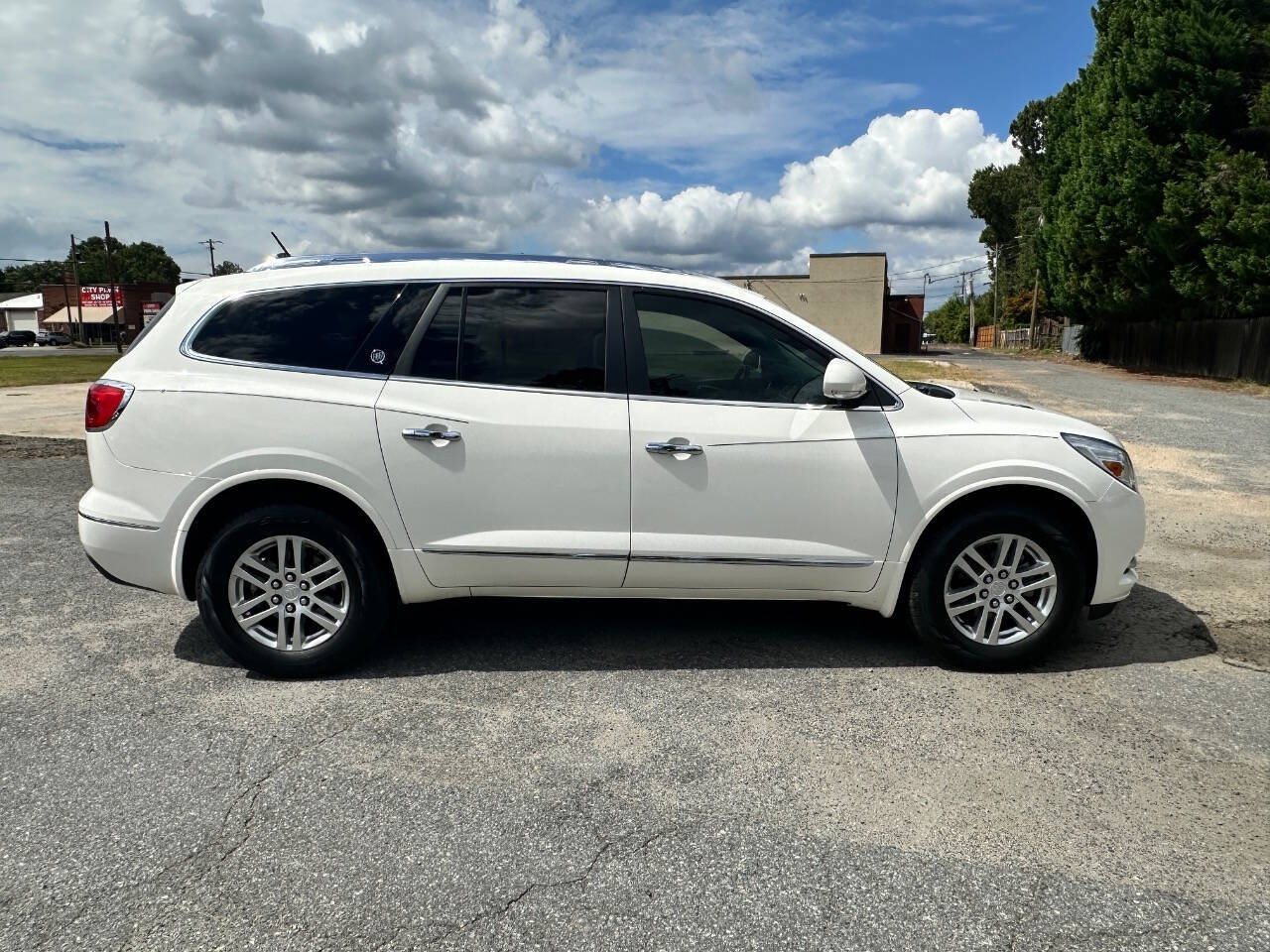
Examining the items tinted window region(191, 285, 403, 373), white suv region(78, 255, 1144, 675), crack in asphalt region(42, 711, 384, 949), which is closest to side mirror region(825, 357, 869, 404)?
white suv region(78, 255, 1144, 675)

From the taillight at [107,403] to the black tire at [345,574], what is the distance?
27.8 inches

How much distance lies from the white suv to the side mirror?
1 centimetres

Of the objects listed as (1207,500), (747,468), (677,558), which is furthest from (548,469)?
(1207,500)

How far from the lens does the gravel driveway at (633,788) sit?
97.6 inches

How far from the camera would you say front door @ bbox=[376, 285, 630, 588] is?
394 cm

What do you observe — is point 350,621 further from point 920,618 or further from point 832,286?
point 832,286

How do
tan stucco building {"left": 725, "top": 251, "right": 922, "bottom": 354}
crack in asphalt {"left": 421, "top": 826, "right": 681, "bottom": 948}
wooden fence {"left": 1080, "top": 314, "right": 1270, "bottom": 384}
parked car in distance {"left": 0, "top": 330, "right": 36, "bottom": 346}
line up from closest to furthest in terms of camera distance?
crack in asphalt {"left": 421, "top": 826, "right": 681, "bottom": 948} < wooden fence {"left": 1080, "top": 314, "right": 1270, "bottom": 384} < tan stucco building {"left": 725, "top": 251, "right": 922, "bottom": 354} < parked car in distance {"left": 0, "top": 330, "right": 36, "bottom": 346}

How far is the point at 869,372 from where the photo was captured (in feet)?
13.6

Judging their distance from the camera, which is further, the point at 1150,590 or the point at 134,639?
the point at 1150,590

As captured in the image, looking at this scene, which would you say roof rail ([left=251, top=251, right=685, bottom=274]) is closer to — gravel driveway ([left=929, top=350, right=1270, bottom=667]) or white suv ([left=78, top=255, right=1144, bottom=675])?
white suv ([left=78, top=255, right=1144, bottom=675])

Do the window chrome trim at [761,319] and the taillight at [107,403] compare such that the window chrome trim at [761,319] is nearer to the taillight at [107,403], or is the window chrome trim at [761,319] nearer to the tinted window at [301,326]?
the tinted window at [301,326]

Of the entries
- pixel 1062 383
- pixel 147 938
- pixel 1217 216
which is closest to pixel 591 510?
pixel 147 938

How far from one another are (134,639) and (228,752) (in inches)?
63.0

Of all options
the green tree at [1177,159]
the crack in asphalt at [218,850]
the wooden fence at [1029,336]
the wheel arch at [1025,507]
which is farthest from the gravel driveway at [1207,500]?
the wooden fence at [1029,336]
